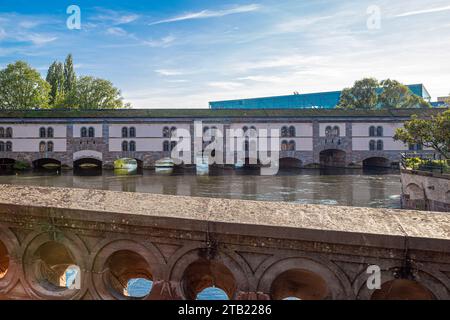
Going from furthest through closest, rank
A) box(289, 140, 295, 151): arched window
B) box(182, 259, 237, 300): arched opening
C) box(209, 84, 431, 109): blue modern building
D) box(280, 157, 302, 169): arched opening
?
box(209, 84, 431, 109): blue modern building < box(280, 157, 302, 169): arched opening < box(289, 140, 295, 151): arched window < box(182, 259, 237, 300): arched opening

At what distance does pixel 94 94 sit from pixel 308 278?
62.5 meters

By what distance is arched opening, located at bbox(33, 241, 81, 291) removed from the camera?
3.98m

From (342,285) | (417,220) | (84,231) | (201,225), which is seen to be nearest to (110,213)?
(84,231)

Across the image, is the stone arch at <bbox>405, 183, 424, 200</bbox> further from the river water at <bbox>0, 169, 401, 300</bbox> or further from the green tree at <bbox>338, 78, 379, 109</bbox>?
the green tree at <bbox>338, 78, 379, 109</bbox>

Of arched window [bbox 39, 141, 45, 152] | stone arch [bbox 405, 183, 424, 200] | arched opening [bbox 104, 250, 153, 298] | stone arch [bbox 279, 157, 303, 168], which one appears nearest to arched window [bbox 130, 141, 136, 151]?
arched window [bbox 39, 141, 45, 152]

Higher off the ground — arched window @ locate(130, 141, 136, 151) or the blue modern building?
the blue modern building

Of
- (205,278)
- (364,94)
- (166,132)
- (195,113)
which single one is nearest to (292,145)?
(195,113)

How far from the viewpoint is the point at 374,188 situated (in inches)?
1115

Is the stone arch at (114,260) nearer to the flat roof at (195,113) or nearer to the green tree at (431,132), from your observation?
the green tree at (431,132)

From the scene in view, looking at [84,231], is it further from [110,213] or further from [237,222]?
[237,222]

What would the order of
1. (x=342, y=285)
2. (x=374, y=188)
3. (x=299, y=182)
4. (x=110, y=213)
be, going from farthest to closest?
1. (x=299, y=182)
2. (x=374, y=188)
3. (x=110, y=213)
4. (x=342, y=285)

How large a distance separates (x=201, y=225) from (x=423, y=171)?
20739mm

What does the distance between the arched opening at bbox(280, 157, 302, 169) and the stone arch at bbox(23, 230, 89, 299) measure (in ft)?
150

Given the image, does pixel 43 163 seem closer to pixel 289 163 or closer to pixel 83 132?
pixel 83 132
